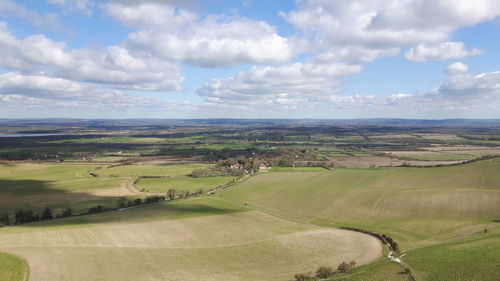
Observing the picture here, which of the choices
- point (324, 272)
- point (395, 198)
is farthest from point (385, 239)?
point (395, 198)

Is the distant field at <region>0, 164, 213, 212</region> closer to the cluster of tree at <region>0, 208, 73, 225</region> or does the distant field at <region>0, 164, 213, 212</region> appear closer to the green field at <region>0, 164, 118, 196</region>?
the green field at <region>0, 164, 118, 196</region>

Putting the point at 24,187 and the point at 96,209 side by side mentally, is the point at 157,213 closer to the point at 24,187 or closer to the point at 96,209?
the point at 96,209

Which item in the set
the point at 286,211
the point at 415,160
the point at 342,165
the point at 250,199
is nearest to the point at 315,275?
the point at 286,211

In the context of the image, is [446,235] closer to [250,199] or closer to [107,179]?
[250,199]

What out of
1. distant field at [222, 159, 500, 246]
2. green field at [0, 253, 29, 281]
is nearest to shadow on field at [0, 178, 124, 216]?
green field at [0, 253, 29, 281]

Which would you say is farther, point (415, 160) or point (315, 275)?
point (415, 160)

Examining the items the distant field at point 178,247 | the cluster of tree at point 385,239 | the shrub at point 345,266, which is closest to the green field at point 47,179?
the distant field at point 178,247
